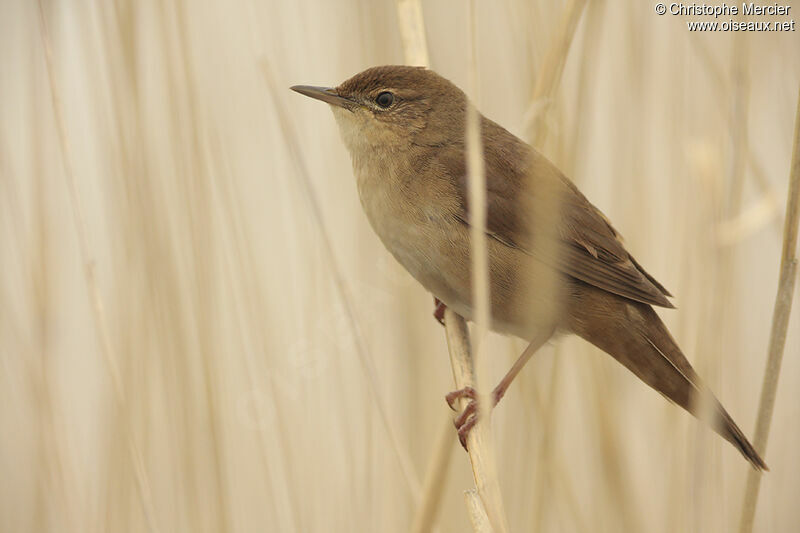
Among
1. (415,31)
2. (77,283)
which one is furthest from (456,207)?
(77,283)

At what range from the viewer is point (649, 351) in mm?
2203

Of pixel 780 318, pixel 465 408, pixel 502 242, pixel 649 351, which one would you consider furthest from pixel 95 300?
pixel 780 318

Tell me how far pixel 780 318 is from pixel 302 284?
166cm

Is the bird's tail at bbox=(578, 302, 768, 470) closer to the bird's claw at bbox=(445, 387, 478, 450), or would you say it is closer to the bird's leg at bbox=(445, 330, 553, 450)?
the bird's leg at bbox=(445, 330, 553, 450)

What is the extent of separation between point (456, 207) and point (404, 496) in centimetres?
86

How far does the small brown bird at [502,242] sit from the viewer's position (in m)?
2.21

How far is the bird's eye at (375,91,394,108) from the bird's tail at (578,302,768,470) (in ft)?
2.96

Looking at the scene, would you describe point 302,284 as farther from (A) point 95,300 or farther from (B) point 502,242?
(A) point 95,300

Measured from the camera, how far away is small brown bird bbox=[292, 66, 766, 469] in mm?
2205

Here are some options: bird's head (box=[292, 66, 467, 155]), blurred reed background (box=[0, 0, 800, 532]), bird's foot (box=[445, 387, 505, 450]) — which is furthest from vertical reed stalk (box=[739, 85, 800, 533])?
bird's head (box=[292, 66, 467, 155])

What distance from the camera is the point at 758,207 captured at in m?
2.24

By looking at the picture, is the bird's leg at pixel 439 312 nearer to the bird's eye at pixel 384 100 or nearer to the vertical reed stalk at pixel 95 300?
the bird's eye at pixel 384 100

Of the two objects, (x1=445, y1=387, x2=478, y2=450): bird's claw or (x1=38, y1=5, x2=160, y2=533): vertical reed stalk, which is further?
(x1=445, y1=387, x2=478, y2=450): bird's claw

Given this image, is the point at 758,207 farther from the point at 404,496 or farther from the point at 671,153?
the point at 404,496
